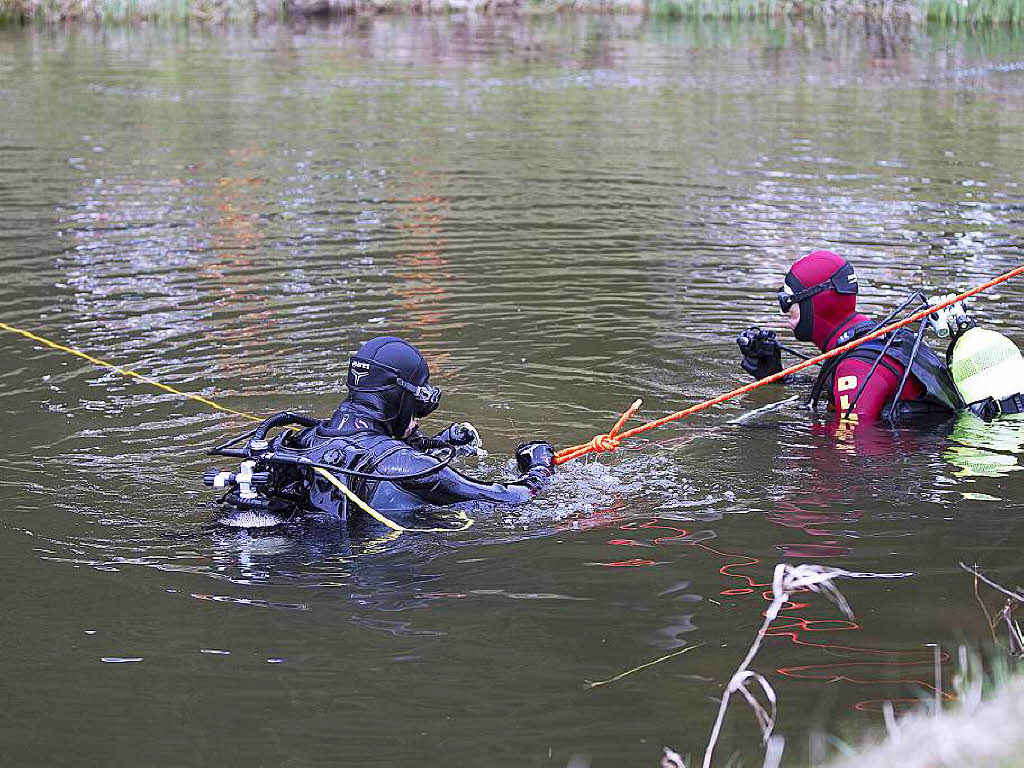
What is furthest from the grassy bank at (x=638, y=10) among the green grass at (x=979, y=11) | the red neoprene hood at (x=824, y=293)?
the red neoprene hood at (x=824, y=293)

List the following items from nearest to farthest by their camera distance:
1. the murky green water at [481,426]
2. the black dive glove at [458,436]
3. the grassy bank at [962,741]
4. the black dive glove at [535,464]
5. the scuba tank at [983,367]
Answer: the grassy bank at [962,741]
the murky green water at [481,426]
the black dive glove at [458,436]
the black dive glove at [535,464]
the scuba tank at [983,367]

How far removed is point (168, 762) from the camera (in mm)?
4309

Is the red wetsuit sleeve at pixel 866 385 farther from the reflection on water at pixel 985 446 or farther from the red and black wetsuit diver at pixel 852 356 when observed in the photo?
the reflection on water at pixel 985 446

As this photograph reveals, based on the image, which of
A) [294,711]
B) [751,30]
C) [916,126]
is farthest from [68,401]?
[751,30]

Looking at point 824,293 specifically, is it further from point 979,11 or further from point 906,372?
point 979,11

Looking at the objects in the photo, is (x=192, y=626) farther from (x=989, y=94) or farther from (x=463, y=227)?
(x=989, y=94)

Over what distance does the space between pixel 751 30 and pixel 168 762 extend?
31.7 metres

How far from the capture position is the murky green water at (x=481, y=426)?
4.74 metres

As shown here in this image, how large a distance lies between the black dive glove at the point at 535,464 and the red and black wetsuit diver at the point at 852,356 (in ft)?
6.14

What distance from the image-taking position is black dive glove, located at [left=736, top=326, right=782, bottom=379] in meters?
7.87

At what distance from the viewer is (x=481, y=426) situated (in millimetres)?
8008

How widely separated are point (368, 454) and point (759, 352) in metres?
2.97

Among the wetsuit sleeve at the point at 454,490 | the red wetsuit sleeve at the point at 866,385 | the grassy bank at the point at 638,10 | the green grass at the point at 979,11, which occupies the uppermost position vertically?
the grassy bank at the point at 638,10

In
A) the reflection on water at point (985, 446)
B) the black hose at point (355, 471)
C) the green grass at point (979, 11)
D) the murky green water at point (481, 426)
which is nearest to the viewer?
the murky green water at point (481, 426)
